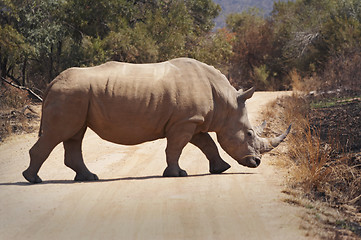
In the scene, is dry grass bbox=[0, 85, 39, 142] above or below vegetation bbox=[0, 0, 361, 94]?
below

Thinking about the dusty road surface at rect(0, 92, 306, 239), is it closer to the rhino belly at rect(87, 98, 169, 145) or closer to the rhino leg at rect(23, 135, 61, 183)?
the rhino leg at rect(23, 135, 61, 183)

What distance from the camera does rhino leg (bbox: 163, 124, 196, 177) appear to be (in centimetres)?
796

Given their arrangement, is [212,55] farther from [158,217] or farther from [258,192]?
[158,217]

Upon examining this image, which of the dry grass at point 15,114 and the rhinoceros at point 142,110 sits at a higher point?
the rhinoceros at point 142,110

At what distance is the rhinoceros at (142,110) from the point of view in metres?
7.66

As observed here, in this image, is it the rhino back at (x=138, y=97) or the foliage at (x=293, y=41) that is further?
the foliage at (x=293, y=41)

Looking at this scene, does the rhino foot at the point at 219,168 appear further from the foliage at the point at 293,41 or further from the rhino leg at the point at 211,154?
the foliage at the point at 293,41

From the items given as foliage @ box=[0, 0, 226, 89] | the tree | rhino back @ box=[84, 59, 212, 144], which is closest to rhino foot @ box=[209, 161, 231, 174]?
rhino back @ box=[84, 59, 212, 144]

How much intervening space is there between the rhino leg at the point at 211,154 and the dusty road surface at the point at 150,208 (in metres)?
0.36

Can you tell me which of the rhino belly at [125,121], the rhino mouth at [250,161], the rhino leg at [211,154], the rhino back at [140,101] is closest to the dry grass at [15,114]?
the rhino belly at [125,121]

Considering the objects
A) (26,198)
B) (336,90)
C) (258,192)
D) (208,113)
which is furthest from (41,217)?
(336,90)

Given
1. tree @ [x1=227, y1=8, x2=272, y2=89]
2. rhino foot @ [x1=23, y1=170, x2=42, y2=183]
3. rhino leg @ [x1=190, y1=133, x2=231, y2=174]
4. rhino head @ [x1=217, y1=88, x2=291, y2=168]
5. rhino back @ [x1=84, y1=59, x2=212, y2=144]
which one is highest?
rhino back @ [x1=84, y1=59, x2=212, y2=144]

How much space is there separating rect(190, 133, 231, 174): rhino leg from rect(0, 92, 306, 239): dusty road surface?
0.36 meters

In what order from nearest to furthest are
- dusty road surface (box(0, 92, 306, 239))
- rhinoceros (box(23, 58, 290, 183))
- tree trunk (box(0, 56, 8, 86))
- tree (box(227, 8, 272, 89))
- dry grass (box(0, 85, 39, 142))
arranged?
dusty road surface (box(0, 92, 306, 239)), rhinoceros (box(23, 58, 290, 183)), dry grass (box(0, 85, 39, 142)), tree trunk (box(0, 56, 8, 86)), tree (box(227, 8, 272, 89))
